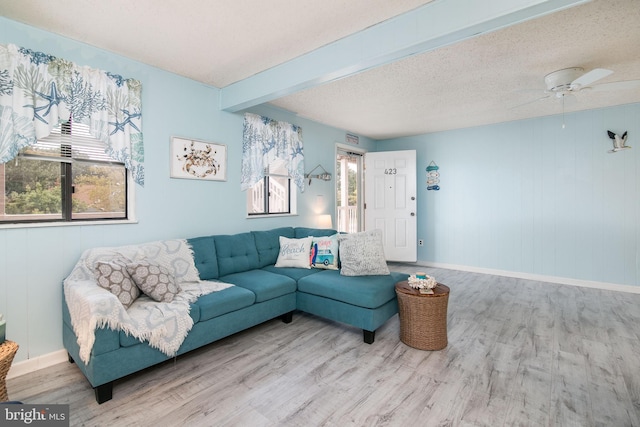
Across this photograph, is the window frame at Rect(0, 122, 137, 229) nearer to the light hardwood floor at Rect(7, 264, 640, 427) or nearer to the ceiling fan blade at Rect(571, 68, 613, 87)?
the light hardwood floor at Rect(7, 264, 640, 427)

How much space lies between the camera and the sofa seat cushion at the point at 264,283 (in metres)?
2.70

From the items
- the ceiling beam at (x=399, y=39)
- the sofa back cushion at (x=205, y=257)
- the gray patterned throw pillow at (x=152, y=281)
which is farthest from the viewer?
the sofa back cushion at (x=205, y=257)

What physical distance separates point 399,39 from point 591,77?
1.84 metres

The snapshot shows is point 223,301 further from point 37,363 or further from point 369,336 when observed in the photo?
point 37,363

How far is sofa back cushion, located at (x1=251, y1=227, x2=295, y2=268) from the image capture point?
136 inches

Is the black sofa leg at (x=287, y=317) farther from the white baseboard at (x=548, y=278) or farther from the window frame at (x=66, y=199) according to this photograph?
the white baseboard at (x=548, y=278)

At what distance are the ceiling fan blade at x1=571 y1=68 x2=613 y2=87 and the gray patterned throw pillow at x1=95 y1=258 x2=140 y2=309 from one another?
3.93 metres

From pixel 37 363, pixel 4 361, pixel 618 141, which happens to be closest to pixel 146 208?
pixel 37 363

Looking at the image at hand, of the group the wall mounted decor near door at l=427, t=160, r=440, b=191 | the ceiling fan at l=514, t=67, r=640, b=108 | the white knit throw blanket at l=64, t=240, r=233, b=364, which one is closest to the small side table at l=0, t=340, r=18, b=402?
the white knit throw blanket at l=64, t=240, r=233, b=364

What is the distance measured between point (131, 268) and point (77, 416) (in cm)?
91

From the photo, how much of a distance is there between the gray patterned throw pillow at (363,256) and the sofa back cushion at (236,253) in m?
1.02

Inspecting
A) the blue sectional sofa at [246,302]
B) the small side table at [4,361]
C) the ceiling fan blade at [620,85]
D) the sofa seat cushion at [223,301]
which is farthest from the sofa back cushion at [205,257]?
the ceiling fan blade at [620,85]

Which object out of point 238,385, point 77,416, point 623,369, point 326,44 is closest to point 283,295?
point 238,385

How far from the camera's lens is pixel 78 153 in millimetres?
2463
